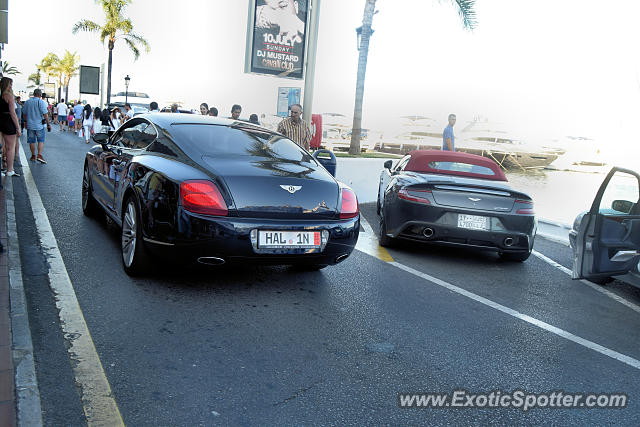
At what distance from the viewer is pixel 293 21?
17312mm

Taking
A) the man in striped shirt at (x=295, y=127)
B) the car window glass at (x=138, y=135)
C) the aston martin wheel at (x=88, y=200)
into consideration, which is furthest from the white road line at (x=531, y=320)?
the man in striped shirt at (x=295, y=127)

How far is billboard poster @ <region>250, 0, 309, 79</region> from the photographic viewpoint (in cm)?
1725

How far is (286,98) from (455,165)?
1163 centimetres

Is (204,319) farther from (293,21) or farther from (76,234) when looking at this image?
(293,21)

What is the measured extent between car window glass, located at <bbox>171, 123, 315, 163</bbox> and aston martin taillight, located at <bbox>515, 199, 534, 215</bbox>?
2448 millimetres

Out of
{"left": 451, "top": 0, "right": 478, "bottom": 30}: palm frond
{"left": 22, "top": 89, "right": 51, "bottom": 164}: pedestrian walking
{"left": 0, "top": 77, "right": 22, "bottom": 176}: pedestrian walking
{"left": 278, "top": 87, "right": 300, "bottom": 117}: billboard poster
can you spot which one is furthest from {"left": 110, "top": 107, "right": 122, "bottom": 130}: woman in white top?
{"left": 451, "top": 0, "right": 478, "bottom": 30}: palm frond

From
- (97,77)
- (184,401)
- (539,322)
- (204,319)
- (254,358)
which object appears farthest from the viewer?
(97,77)

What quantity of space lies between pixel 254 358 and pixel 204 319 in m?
0.75

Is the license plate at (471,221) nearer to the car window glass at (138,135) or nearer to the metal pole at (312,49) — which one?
the car window glass at (138,135)

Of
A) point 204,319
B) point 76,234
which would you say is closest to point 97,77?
point 76,234

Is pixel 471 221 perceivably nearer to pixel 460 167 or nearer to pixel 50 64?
pixel 460 167

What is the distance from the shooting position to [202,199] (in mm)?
4254

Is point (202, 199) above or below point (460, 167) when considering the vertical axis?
below

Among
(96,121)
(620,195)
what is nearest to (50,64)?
(96,121)
